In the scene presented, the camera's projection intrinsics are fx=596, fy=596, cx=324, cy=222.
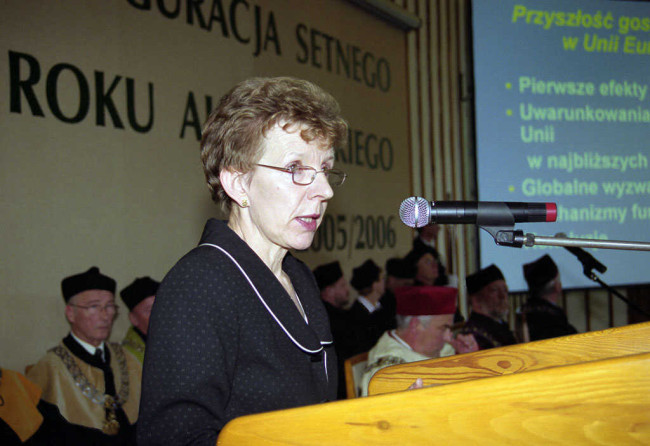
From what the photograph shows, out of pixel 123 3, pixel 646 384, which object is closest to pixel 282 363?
pixel 646 384

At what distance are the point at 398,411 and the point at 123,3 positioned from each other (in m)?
4.11

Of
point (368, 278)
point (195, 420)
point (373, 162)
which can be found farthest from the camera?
point (373, 162)

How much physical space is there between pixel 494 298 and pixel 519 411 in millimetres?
4057

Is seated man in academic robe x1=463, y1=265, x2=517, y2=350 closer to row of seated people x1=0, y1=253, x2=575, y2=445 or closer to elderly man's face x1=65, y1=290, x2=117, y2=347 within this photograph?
row of seated people x1=0, y1=253, x2=575, y2=445

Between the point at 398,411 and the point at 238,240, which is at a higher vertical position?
the point at 238,240

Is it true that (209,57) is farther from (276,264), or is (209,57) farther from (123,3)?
(276,264)

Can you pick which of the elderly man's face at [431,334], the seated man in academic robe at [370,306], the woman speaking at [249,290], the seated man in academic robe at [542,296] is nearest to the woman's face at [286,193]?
the woman speaking at [249,290]

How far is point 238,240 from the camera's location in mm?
1293

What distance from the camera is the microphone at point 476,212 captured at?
1247 millimetres

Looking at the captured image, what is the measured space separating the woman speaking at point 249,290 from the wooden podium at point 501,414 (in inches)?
10.4

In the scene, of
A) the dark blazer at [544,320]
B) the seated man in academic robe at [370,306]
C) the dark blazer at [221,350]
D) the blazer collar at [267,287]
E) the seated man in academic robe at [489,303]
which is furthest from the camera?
the seated man in academic robe at [370,306]

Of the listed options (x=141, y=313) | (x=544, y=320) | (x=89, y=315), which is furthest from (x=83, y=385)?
(x=544, y=320)

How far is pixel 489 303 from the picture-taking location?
15.3ft

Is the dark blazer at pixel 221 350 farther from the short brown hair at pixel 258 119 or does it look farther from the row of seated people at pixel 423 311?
the row of seated people at pixel 423 311
